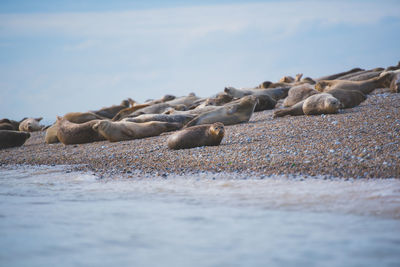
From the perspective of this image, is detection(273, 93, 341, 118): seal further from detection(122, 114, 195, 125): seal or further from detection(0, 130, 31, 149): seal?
detection(0, 130, 31, 149): seal

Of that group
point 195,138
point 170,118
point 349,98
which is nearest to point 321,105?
point 349,98

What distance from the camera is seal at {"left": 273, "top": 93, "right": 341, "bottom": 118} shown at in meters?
8.72

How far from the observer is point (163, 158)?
629 cm

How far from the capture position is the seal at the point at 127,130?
30.1 ft

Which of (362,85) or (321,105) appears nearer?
(321,105)

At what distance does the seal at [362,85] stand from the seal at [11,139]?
26.9 ft

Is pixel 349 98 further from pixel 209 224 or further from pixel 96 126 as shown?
pixel 209 224

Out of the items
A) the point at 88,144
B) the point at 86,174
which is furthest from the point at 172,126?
the point at 86,174

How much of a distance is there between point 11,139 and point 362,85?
9.55 meters

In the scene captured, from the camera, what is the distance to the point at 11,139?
35.9ft

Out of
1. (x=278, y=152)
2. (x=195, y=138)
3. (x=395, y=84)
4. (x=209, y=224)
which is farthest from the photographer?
(x=395, y=84)

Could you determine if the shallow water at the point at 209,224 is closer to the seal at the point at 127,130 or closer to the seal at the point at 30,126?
the seal at the point at 127,130

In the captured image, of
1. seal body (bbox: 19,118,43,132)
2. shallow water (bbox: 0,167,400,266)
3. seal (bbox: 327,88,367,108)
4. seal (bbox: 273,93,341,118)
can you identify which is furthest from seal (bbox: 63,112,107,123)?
shallow water (bbox: 0,167,400,266)

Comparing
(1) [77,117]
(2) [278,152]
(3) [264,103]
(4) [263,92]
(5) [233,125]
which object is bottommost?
(2) [278,152]
